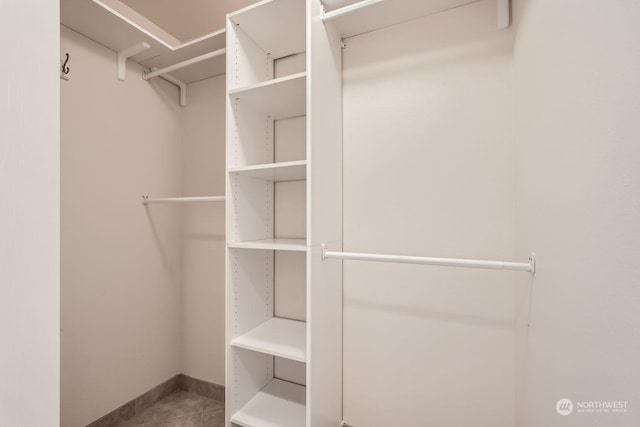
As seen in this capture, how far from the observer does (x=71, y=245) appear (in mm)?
1465

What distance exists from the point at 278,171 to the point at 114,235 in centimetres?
118

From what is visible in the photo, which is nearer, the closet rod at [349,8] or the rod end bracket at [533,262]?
the rod end bracket at [533,262]

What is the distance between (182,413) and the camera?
5.74 ft

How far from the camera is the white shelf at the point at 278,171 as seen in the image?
47.4 inches

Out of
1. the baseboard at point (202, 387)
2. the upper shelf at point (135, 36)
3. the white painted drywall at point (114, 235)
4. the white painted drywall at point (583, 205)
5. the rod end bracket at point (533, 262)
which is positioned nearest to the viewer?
the white painted drywall at point (583, 205)

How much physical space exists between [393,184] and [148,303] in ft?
5.97

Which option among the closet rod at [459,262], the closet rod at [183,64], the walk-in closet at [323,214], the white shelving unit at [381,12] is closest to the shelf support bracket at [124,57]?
the walk-in closet at [323,214]

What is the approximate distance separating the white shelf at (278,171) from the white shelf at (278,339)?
2.78ft

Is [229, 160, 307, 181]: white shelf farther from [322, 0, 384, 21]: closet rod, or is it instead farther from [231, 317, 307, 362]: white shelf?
[231, 317, 307, 362]: white shelf

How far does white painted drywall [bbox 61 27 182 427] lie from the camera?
1467 millimetres

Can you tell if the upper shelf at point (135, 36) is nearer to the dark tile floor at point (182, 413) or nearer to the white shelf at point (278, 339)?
the white shelf at point (278, 339)

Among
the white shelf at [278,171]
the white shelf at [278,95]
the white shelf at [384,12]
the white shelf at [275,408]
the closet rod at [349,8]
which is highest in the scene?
the white shelf at [384,12]
